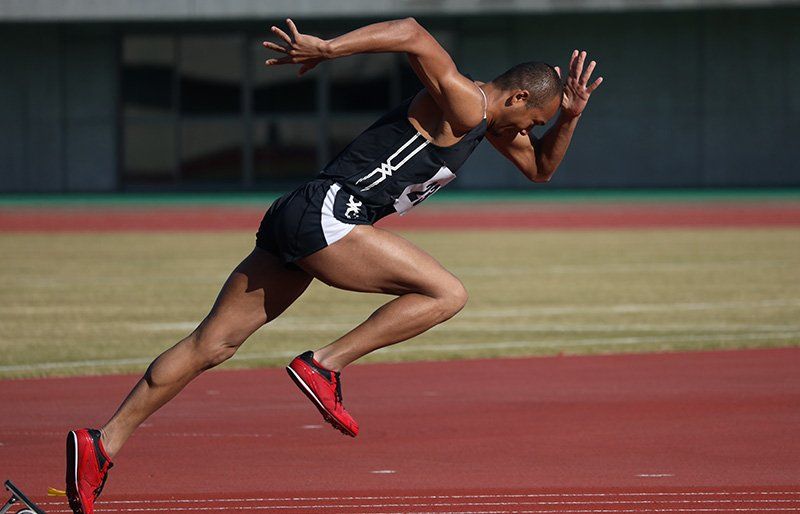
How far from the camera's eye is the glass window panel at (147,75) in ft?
148

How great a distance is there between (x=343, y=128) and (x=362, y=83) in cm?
152

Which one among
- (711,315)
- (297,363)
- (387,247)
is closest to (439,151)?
(387,247)

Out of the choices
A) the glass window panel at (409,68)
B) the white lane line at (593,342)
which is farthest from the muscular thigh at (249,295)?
the glass window panel at (409,68)

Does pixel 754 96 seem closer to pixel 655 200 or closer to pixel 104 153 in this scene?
pixel 655 200

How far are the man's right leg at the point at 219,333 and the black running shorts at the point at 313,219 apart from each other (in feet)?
0.56

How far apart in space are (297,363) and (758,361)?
6.53 m

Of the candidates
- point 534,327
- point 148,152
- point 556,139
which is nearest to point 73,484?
point 556,139

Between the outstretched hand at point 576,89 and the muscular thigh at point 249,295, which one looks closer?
the muscular thigh at point 249,295

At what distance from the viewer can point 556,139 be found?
751 centimetres

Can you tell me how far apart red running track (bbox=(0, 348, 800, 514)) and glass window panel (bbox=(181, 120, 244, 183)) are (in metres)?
33.4

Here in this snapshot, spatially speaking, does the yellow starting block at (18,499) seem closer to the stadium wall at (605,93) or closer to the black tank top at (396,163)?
the black tank top at (396,163)

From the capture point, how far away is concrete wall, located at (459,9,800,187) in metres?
44.2

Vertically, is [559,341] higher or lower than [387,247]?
lower

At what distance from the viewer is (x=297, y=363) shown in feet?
22.0
